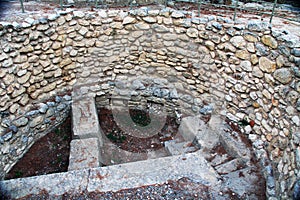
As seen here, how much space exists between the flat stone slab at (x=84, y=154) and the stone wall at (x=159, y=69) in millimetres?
1084

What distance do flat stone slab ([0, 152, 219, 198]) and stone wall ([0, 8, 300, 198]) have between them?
102 centimetres

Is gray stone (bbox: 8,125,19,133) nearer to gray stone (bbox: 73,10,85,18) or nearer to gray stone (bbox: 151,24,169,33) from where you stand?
gray stone (bbox: 73,10,85,18)

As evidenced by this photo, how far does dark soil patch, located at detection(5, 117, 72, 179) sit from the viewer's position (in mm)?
4512

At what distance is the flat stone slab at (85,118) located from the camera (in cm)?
469

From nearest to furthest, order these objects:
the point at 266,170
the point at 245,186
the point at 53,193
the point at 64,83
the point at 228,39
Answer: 1. the point at 53,193
2. the point at 245,186
3. the point at 266,170
4. the point at 228,39
5. the point at 64,83

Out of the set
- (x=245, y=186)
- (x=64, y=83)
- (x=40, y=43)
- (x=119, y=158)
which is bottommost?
(x=119, y=158)

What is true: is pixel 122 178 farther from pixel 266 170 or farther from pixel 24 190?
pixel 266 170

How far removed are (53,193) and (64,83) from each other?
2.57 metres

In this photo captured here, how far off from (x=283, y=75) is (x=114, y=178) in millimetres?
2701

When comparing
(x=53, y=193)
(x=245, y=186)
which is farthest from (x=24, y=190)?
(x=245, y=186)

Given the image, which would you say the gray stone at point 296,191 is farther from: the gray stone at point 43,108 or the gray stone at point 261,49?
the gray stone at point 43,108

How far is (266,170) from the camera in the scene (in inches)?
151

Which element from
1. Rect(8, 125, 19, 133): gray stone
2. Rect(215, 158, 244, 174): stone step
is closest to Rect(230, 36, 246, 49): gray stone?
Rect(215, 158, 244, 174): stone step

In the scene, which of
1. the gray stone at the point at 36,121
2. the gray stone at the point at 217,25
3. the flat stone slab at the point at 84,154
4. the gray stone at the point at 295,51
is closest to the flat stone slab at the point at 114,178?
the flat stone slab at the point at 84,154
